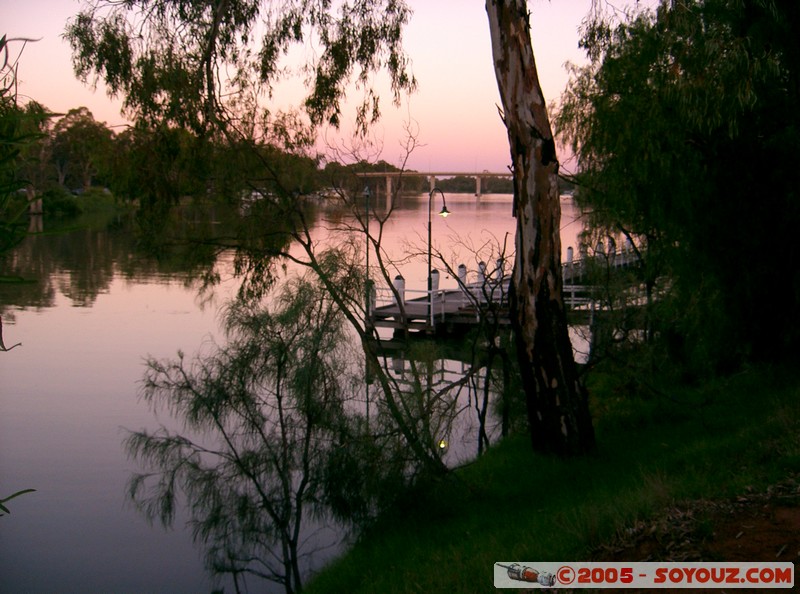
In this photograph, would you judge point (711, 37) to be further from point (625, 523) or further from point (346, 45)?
point (625, 523)

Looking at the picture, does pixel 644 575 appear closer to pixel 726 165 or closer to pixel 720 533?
pixel 720 533

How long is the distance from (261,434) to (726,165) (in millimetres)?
5294

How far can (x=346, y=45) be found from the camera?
1011 cm

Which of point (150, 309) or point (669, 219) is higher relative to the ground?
point (669, 219)

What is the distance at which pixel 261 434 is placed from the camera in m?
8.20

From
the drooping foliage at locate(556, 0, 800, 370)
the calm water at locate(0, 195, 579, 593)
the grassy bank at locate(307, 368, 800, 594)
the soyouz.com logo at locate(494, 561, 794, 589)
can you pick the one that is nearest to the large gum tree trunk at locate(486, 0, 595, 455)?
the grassy bank at locate(307, 368, 800, 594)

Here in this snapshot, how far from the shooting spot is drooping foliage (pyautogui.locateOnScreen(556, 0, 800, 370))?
8234 millimetres

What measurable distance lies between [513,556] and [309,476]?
356cm

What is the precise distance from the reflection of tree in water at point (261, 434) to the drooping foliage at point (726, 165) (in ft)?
12.6

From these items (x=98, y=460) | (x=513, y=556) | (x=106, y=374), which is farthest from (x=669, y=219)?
(x=106, y=374)

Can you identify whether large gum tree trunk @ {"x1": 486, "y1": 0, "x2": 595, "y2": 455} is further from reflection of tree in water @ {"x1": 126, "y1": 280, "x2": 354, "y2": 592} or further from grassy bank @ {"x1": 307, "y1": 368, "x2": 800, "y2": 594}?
reflection of tree in water @ {"x1": 126, "y1": 280, "x2": 354, "y2": 592}

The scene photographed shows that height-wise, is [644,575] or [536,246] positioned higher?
[536,246]

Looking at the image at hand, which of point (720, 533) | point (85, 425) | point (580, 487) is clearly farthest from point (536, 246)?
point (85, 425)

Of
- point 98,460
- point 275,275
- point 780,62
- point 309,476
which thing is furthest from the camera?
point 98,460
